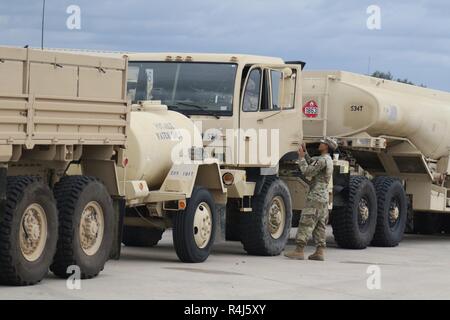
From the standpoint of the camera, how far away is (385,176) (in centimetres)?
2094

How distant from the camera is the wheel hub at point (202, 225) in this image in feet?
50.3

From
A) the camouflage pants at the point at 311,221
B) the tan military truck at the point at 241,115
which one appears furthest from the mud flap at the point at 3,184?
the camouflage pants at the point at 311,221

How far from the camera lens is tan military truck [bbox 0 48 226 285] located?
11680 mm

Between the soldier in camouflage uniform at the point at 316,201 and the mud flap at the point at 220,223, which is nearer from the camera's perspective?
the mud flap at the point at 220,223

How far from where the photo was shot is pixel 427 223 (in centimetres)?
2389

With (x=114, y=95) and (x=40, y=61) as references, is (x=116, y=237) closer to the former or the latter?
(x=114, y=95)

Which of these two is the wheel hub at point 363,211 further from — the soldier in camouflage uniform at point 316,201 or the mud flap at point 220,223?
the mud flap at point 220,223

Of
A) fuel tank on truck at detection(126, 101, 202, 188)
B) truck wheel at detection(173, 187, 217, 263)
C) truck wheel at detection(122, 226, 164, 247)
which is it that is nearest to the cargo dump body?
fuel tank on truck at detection(126, 101, 202, 188)

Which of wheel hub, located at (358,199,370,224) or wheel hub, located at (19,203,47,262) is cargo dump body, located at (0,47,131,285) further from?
wheel hub, located at (358,199,370,224)

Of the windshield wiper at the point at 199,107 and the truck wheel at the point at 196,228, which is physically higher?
the windshield wiper at the point at 199,107

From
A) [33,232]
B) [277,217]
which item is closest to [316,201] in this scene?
[277,217]

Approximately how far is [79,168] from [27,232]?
6.27 feet

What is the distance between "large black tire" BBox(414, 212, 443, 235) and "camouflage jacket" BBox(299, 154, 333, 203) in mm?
7669

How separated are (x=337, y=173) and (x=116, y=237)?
6216mm
